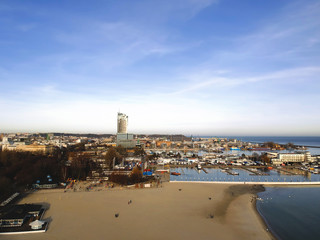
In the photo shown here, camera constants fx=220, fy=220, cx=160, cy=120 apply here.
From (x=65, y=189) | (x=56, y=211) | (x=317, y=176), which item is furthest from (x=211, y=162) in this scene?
(x=56, y=211)

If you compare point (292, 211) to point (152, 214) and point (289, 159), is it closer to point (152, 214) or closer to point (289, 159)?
point (152, 214)

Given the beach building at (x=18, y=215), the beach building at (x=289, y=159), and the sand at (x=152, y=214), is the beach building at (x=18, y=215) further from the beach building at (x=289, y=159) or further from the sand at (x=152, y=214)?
the beach building at (x=289, y=159)

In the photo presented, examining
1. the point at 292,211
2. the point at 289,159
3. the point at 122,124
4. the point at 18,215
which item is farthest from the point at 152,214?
the point at 122,124

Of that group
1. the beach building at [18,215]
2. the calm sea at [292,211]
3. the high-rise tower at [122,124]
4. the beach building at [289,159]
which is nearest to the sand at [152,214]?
the beach building at [18,215]

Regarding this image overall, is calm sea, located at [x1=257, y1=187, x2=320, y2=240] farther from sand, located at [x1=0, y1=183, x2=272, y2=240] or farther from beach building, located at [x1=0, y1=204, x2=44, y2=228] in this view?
beach building, located at [x1=0, y1=204, x2=44, y2=228]

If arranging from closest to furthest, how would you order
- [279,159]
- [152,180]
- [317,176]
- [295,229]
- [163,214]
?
[295,229], [163,214], [152,180], [317,176], [279,159]

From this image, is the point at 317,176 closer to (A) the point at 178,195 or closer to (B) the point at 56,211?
(A) the point at 178,195
